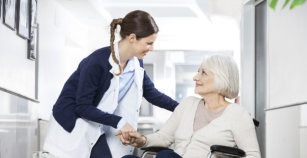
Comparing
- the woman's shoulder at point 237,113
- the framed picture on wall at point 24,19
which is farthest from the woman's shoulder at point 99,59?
the framed picture on wall at point 24,19

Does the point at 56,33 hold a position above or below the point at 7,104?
above

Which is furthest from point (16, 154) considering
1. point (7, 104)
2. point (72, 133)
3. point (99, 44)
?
point (99, 44)

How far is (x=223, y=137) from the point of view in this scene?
7.47 feet

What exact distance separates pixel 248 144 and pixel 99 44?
790cm

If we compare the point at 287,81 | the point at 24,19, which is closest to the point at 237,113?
the point at 287,81

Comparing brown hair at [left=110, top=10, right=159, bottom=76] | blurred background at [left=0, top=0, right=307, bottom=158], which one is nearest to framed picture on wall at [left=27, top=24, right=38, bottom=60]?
blurred background at [left=0, top=0, right=307, bottom=158]

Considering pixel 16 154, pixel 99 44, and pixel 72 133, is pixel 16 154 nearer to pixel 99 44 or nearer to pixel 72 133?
pixel 72 133

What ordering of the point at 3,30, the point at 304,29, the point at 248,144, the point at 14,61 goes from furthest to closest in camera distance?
the point at 14,61, the point at 3,30, the point at 304,29, the point at 248,144

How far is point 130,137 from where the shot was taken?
7.61 ft

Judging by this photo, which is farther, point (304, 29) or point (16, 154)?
point (16, 154)

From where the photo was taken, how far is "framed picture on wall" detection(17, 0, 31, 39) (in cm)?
461

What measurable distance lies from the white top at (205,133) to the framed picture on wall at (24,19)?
2.55 meters

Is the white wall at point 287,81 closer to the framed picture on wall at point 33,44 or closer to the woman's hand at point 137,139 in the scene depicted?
the woman's hand at point 137,139

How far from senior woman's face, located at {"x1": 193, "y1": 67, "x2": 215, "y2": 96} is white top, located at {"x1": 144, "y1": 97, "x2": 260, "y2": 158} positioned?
0.10 metres
